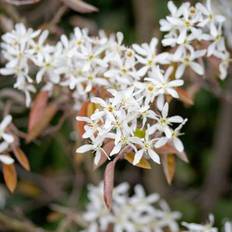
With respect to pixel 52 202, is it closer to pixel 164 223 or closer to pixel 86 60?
pixel 164 223

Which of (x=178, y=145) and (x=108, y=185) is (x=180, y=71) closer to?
(x=178, y=145)

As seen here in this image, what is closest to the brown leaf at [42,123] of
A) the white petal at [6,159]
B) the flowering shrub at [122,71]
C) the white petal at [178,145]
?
the flowering shrub at [122,71]

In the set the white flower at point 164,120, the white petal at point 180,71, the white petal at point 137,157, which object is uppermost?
the white petal at point 180,71

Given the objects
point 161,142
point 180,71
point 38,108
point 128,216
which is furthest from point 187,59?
point 128,216

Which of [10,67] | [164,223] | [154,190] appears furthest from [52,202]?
[10,67]

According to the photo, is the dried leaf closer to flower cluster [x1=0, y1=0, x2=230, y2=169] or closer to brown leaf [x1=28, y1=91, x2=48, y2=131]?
flower cluster [x1=0, y1=0, x2=230, y2=169]

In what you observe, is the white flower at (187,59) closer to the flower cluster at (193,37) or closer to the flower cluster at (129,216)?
the flower cluster at (193,37)
